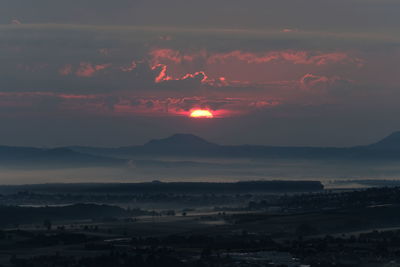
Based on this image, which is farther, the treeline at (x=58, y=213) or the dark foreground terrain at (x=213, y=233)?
the treeline at (x=58, y=213)

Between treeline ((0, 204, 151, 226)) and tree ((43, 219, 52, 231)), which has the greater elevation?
treeline ((0, 204, 151, 226))

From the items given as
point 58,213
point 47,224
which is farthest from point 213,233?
point 58,213

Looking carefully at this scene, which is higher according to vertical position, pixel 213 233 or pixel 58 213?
pixel 58 213

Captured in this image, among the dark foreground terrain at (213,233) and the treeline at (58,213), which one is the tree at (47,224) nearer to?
the dark foreground terrain at (213,233)

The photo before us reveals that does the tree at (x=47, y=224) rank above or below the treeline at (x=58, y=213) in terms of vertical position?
below


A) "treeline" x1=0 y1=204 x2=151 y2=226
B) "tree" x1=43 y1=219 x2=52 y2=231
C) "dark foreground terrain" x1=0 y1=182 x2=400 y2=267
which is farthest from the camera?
"treeline" x1=0 y1=204 x2=151 y2=226

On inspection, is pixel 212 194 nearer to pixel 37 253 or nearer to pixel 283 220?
pixel 283 220

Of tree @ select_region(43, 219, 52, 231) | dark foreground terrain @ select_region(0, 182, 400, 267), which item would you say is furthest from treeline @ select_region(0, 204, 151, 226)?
tree @ select_region(43, 219, 52, 231)

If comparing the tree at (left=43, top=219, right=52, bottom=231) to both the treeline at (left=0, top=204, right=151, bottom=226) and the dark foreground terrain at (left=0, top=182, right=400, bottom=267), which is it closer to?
the dark foreground terrain at (left=0, top=182, right=400, bottom=267)

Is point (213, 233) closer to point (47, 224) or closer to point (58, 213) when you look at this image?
point (47, 224)

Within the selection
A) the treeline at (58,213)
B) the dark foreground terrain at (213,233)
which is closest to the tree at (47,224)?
the dark foreground terrain at (213,233)
